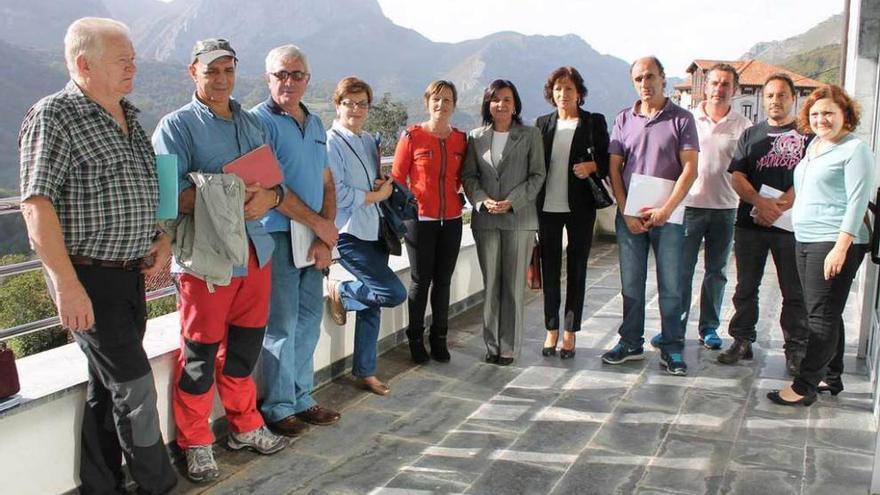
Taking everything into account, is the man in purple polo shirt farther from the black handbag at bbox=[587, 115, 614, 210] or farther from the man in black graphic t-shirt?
the man in black graphic t-shirt

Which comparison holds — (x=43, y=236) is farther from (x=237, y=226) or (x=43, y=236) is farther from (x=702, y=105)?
(x=702, y=105)

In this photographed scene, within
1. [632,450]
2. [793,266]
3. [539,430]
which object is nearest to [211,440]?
[539,430]

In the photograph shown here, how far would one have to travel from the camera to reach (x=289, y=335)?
312 cm

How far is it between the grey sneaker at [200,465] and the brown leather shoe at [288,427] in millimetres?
403

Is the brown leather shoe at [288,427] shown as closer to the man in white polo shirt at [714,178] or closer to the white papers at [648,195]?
the white papers at [648,195]

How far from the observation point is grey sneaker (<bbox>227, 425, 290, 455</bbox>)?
292 cm

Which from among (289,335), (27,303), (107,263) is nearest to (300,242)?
(289,335)

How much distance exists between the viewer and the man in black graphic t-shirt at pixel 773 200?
12.1ft

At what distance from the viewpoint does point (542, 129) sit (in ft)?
13.1

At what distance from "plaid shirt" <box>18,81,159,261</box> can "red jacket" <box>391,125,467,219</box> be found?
1.64 m

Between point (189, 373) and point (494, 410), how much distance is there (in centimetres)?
145

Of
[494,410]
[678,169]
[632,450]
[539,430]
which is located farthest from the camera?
[678,169]

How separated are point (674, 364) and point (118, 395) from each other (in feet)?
9.30

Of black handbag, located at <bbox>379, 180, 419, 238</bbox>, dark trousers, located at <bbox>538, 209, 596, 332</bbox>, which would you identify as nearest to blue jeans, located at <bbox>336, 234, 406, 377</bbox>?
black handbag, located at <bbox>379, 180, 419, 238</bbox>
